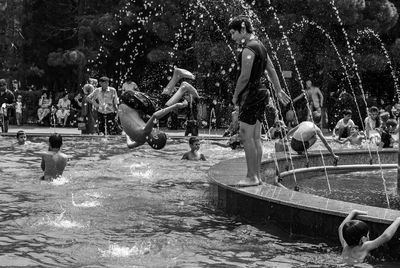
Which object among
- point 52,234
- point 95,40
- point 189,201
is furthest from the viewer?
point 95,40

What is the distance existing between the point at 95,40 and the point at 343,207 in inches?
848

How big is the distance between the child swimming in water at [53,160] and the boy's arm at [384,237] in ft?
17.3

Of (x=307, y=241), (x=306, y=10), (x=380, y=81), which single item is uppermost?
(x=306, y=10)

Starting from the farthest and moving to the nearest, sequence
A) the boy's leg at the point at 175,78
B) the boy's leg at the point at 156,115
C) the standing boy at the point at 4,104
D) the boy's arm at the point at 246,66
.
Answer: the standing boy at the point at 4,104 → the boy's leg at the point at 175,78 → the boy's leg at the point at 156,115 → the boy's arm at the point at 246,66

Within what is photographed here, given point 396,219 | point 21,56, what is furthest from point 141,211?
point 21,56

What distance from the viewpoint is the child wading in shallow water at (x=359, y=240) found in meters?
5.37

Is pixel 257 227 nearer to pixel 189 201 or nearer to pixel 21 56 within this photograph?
pixel 189 201

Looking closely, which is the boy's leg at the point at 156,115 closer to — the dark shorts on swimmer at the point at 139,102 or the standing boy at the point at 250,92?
the dark shorts on swimmer at the point at 139,102

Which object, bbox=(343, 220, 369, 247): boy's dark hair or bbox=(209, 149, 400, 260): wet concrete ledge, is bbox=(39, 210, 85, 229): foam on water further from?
bbox=(343, 220, 369, 247): boy's dark hair

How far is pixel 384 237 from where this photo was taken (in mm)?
5367

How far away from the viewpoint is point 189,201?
8.34m

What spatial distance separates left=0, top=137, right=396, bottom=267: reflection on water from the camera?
567 cm

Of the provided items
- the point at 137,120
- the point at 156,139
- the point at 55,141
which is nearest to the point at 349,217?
the point at 156,139

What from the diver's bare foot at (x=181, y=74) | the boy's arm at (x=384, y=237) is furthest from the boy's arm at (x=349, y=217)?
the diver's bare foot at (x=181, y=74)
